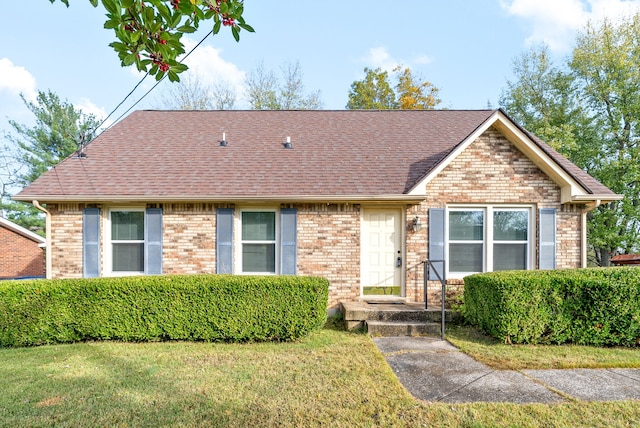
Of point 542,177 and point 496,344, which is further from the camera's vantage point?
point 542,177

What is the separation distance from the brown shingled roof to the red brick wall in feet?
46.6

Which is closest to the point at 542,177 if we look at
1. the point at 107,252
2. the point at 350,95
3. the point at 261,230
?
the point at 261,230

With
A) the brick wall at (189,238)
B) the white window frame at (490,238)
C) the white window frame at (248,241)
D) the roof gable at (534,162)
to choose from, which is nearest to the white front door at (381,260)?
the white window frame at (490,238)

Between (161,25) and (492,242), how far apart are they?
781cm

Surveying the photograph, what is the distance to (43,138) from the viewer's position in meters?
26.3

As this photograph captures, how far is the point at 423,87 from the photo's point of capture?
75.6 ft

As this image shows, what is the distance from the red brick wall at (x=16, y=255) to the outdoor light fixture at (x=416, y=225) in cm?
2073

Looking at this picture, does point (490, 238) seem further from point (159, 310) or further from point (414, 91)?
point (414, 91)

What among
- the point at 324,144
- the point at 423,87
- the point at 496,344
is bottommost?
the point at 496,344

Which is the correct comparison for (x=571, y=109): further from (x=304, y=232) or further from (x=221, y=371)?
(x=221, y=371)

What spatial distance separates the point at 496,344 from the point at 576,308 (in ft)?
4.60

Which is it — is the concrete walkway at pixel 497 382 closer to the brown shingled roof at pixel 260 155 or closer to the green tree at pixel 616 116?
the brown shingled roof at pixel 260 155

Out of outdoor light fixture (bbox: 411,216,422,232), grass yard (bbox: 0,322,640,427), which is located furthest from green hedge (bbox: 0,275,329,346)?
outdoor light fixture (bbox: 411,216,422,232)

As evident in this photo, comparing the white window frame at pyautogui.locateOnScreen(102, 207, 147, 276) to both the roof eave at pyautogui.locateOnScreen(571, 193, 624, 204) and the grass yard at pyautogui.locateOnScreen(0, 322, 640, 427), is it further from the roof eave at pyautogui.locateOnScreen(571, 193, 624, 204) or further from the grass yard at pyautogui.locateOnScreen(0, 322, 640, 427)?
the roof eave at pyautogui.locateOnScreen(571, 193, 624, 204)
